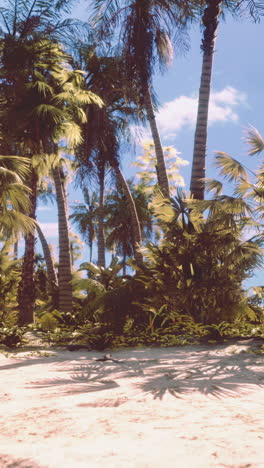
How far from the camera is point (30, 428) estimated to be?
10.8 feet

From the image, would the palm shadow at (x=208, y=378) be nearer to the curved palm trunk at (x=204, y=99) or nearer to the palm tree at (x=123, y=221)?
the curved palm trunk at (x=204, y=99)

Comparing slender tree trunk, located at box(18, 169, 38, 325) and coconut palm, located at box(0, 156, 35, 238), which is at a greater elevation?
coconut palm, located at box(0, 156, 35, 238)

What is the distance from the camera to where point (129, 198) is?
1723 cm

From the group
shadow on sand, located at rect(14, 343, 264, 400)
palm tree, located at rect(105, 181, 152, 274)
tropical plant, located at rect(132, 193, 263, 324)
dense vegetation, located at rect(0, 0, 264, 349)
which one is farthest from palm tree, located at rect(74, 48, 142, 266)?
palm tree, located at rect(105, 181, 152, 274)

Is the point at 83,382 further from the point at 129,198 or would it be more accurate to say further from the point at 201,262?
the point at 129,198

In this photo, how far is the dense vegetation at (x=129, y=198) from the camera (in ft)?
32.0

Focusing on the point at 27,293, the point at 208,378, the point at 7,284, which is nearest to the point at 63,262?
the point at 27,293

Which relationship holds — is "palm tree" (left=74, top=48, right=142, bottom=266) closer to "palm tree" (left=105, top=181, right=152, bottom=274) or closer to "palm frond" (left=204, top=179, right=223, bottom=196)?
"palm frond" (left=204, top=179, right=223, bottom=196)

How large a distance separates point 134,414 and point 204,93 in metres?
10.7

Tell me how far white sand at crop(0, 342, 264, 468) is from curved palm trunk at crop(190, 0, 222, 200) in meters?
6.12

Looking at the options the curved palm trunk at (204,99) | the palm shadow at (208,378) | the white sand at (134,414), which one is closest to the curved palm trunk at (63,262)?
the curved palm trunk at (204,99)

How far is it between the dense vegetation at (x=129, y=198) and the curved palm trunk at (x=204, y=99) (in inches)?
1.2

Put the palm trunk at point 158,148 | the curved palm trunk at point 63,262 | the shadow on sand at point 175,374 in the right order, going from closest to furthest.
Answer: the shadow on sand at point 175,374
the curved palm trunk at point 63,262
the palm trunk at point 158,148

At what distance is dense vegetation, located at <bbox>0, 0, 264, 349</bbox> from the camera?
9.77 meters
